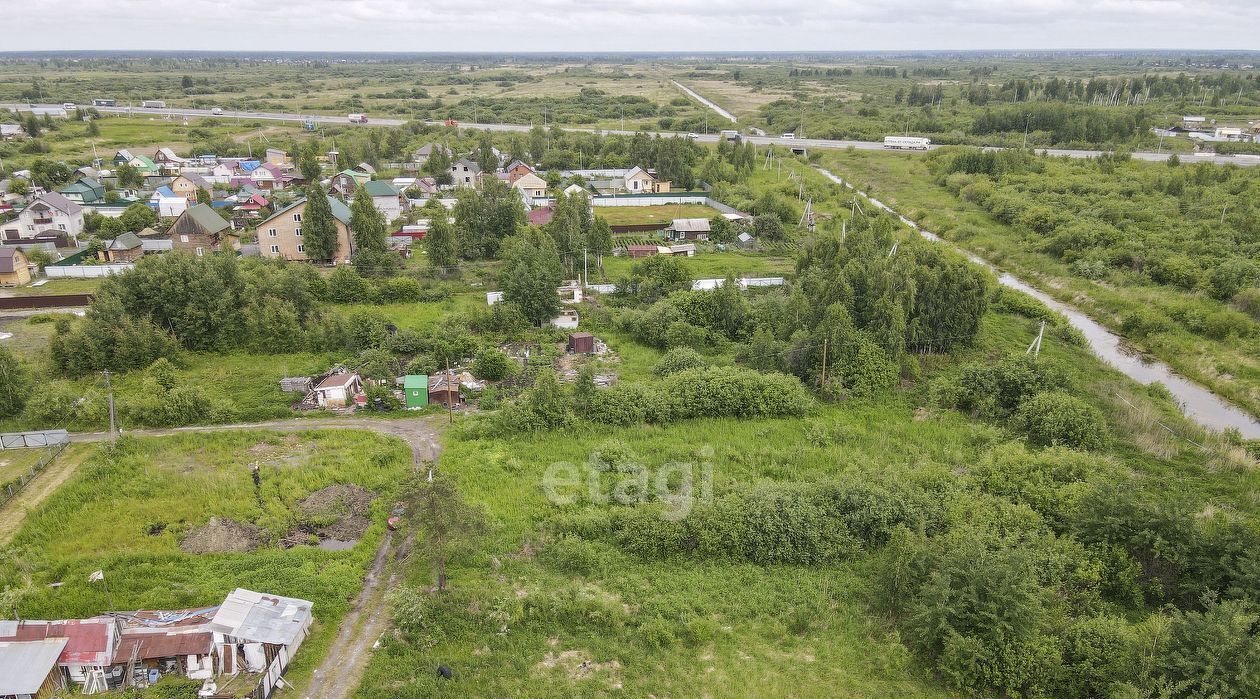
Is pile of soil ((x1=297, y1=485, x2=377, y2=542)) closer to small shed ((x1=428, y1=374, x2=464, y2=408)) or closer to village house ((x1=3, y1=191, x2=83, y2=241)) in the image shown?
small shed ((x1=428, y1=374, x2=464, y2=408))

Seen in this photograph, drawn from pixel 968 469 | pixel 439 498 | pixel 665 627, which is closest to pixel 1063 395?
pixel 968 469

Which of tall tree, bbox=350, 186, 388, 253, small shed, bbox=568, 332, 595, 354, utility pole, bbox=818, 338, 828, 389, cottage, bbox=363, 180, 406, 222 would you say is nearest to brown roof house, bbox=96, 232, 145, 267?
tall tree, bbox=350, 186, 388, 253

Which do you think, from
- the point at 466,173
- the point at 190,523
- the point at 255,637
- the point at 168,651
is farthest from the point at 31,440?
the point at 466,173

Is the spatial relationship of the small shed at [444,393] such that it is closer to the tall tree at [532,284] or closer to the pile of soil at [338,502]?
the pile of soil at [338,502]

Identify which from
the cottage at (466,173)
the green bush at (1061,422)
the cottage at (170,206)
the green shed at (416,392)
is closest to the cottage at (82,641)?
the green shed at (416,392)

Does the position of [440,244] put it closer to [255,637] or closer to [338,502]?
[338,502]

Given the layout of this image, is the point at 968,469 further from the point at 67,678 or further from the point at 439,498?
the point at 67,678

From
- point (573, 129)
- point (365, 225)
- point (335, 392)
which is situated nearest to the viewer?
point (335, 392)
